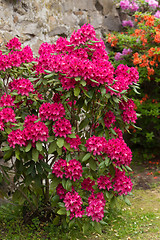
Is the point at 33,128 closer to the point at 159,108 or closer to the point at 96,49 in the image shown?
the point at 96,49

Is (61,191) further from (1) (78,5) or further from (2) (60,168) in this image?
(1) (78,5)

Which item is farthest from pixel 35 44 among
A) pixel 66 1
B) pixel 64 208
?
pixel 64 208

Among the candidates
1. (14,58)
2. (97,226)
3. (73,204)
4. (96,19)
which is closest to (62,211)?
(73,204)

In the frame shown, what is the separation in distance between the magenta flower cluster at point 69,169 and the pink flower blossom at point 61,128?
0.21 metres

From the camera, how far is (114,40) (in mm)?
4543

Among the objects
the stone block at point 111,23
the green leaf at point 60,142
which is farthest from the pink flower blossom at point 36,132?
the stone block at point 111,23

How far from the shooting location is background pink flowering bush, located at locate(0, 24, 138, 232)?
2.24 meters

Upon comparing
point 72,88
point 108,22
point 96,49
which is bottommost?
point 72,88

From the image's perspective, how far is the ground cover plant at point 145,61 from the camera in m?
4.13

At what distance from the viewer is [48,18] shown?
367cm

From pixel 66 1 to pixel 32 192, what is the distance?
2462mm

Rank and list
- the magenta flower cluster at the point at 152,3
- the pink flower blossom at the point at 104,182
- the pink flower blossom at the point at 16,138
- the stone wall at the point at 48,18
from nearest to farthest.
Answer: the pink flower blossom at the point at 16,138
the pink flower blossom at the point at 104,182
the stone wall at the point at 48,18
the magenta flower cluster at the point at 152,3

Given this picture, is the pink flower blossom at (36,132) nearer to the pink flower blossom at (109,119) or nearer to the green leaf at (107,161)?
the green leaf at (107,161)

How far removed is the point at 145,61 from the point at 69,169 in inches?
91.2
